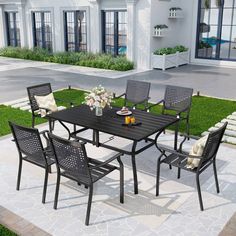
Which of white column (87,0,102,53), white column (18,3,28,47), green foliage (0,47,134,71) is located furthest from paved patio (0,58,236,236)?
white column (18,3,28,47)

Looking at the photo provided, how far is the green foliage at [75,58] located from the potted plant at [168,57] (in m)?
1.14

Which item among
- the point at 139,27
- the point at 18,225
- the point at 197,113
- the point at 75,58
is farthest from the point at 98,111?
the point at 75,58

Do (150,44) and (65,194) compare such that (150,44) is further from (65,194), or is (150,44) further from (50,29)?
(65,194)

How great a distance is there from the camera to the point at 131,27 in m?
14.9

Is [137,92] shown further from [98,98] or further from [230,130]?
[98,98]

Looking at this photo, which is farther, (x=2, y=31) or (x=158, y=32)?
(x=2, y=31)

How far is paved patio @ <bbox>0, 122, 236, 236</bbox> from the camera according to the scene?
388 centimetres

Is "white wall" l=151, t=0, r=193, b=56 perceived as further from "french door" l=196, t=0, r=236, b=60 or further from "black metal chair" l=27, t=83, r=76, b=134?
"black metal chair" l=27, t=83, r=76, b=134

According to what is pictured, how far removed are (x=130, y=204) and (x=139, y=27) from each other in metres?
11.7

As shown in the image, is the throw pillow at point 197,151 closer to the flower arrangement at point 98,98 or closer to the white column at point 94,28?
the flower arrangement at point 98,98

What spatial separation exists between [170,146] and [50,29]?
559 inches

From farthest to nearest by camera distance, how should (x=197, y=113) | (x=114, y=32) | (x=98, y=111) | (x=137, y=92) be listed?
(x=114, y=32)
(x=197, y=113)
(x=137, y=92)
(x=98, y=111)

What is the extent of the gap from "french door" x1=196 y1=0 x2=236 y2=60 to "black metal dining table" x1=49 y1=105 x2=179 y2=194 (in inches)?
449

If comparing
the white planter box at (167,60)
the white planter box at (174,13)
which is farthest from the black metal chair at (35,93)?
the white planter box at (174,13)
